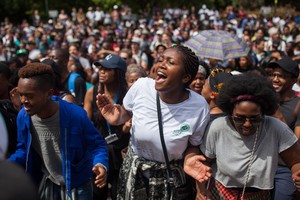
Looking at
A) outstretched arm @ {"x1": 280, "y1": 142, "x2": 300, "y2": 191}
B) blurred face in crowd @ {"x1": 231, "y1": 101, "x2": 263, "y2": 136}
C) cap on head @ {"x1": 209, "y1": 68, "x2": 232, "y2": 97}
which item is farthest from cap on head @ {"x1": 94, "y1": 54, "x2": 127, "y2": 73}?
outstretched arm @ {"x1": 280, "y1": 142, "x2": 300, "y2": 191}

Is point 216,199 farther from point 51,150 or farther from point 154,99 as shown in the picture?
point 51,150

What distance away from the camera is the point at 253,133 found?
319 cm

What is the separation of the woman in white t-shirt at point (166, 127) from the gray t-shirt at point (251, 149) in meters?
0.16

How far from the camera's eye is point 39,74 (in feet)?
11.0

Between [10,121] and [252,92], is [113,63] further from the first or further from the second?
[252,92]

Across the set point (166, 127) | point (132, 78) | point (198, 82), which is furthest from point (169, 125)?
point (132, 78)

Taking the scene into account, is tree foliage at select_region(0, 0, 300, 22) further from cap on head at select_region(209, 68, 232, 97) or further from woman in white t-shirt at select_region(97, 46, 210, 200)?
woman in white t-shirt at select_region(97, 46, 210, 200)

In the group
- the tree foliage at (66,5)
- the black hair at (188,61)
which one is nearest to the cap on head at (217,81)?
the black hair at (188,61)

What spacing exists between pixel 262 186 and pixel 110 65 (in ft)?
8.37

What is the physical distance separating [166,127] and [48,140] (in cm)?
91

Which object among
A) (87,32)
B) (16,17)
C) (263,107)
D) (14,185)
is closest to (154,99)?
(263,107)

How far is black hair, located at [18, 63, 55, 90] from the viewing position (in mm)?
3326

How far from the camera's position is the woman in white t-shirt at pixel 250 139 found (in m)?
3.13

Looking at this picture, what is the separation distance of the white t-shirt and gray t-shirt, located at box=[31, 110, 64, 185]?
0.60 meters
